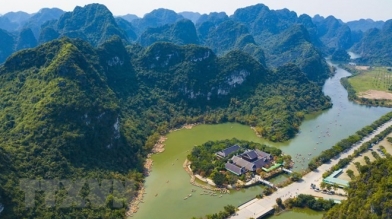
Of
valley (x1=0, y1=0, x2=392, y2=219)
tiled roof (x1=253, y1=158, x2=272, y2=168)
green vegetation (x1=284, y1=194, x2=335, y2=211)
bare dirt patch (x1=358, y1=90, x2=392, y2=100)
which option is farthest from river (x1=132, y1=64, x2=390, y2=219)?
bare dirt patch (x1=358, y1=90, x2=392, y2=100)

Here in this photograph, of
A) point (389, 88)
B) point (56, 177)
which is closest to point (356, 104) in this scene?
point (389, 88)

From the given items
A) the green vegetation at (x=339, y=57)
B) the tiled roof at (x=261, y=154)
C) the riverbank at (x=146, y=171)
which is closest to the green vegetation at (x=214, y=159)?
the tiled roof at (x=261, y=154)

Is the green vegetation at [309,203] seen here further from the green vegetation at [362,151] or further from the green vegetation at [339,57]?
the green vegetation at [339,57]

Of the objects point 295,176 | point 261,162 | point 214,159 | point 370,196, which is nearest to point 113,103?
point 214,159

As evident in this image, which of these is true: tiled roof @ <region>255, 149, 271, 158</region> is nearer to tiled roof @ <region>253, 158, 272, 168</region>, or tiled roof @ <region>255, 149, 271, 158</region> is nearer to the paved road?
tiled roof @ <region>253, 158, 272, 168</region>

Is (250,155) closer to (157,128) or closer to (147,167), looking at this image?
(147,167)
